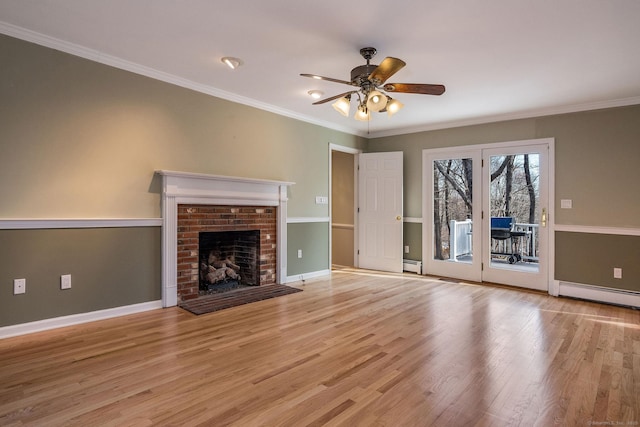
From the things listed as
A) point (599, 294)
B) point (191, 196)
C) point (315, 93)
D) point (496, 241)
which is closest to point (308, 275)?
point (191, 196)

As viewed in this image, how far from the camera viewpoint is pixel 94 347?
108 inches

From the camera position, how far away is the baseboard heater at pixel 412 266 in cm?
598

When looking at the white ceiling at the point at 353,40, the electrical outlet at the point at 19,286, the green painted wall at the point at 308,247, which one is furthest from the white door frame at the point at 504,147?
the electrical outlet at the point at 19,286

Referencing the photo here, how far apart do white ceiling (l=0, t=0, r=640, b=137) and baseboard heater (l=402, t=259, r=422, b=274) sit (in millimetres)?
2850

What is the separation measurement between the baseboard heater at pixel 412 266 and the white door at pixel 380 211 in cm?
15

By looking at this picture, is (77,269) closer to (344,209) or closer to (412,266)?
(344,209)

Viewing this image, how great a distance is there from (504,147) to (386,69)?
129 inches

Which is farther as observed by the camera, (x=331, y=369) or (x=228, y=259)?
(x=228, y=259)

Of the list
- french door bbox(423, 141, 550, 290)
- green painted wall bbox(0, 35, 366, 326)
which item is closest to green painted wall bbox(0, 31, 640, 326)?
green painted wall bbox(0, 35, 366, 326)

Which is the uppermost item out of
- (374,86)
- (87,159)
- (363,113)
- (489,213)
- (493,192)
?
(374,86)

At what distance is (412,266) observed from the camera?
6.05 meters

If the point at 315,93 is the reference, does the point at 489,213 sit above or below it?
below

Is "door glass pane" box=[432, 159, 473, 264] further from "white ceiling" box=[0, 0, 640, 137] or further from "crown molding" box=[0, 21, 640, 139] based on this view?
"white ceiling" box=[0, 0, 640, 137]

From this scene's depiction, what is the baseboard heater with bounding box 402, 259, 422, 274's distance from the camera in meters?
5.98
